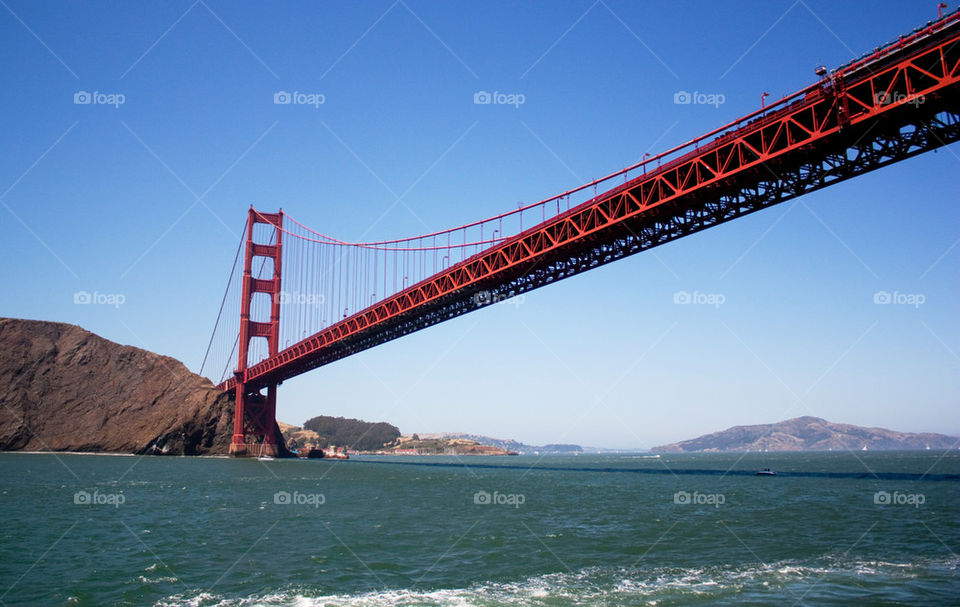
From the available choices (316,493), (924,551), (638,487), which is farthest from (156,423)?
(924,551)

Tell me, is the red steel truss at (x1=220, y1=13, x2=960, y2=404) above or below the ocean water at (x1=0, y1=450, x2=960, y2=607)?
above

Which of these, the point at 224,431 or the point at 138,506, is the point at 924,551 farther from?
the point at 224,431

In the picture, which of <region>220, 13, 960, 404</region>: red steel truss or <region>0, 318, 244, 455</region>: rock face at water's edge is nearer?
<region>220, 13, 960, 404</region>: red steel truss

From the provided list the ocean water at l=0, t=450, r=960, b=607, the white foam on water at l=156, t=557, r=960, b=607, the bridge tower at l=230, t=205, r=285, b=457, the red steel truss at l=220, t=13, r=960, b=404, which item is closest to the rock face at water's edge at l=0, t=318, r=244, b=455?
the bridge tower at l=230, t=205, r=285, b=457

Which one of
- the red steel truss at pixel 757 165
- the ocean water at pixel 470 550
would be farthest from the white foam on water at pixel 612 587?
the red steel truss at pixel 757 165

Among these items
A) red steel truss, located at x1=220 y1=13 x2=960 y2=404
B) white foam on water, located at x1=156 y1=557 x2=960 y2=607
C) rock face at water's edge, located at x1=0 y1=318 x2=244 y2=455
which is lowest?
white foam on water, located at x1=156 y1=557 x2=960 y2=607

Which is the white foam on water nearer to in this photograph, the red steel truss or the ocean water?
the ocean water

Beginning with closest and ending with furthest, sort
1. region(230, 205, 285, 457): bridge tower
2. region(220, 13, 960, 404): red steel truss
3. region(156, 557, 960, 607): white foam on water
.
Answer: region(156, 557, 960, 607): white foam on water, region(220, 13, 960, 404): red steel truss, region(230, 205, 285, 457): bridge tower
